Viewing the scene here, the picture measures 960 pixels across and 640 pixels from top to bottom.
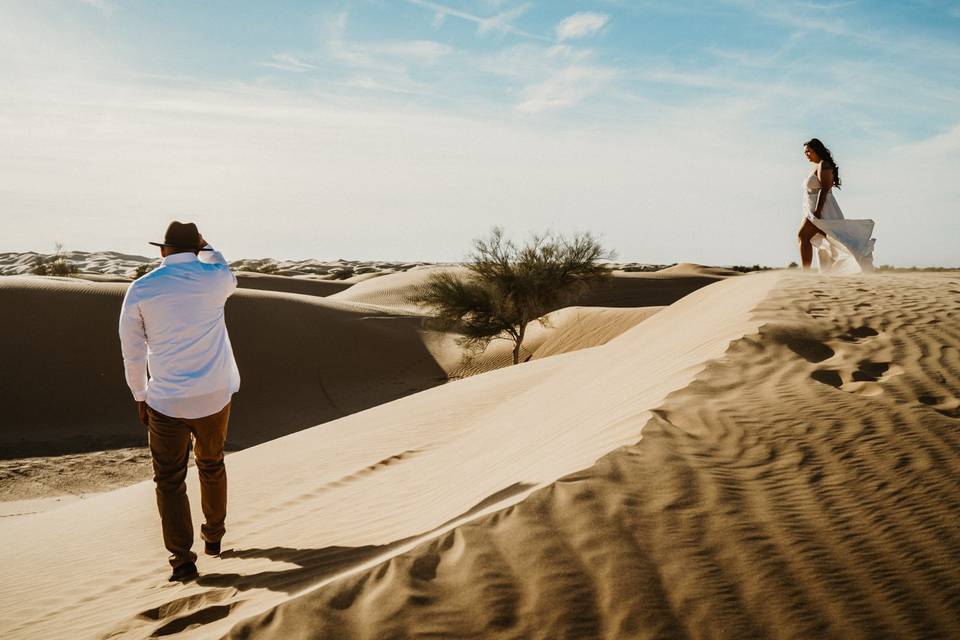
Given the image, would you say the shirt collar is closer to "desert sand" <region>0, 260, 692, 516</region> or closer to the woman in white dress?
"desert sand" <region>0, 260, 692, 516</region>

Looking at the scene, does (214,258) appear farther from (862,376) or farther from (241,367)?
(241,367)

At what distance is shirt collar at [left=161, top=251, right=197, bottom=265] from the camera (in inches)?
192

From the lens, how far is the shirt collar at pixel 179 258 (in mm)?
4875

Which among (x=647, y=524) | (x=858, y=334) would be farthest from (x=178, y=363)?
(x=858, y=334)

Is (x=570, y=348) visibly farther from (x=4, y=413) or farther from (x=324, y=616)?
(x=324, y=616)

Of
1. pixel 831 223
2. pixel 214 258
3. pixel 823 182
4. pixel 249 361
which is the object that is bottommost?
pixel 249 361

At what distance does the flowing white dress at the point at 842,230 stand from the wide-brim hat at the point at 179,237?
8.66 metres

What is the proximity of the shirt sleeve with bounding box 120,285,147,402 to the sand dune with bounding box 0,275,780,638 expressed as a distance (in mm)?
1234

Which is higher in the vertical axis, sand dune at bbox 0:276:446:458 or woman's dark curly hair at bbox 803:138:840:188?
woman's dark curly hair at bbox 803:138:840:188

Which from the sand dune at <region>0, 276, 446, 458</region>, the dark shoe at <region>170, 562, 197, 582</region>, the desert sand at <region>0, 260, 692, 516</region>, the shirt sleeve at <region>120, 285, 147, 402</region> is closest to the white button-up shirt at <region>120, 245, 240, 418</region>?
the shirt sleeve at <region>120, 285, 147, 402</region>

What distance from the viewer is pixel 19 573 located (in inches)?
251

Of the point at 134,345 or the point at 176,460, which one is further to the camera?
the point at 176,460

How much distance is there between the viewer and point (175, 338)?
15.8 feet

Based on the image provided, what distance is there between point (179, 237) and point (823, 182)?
8.72 m
